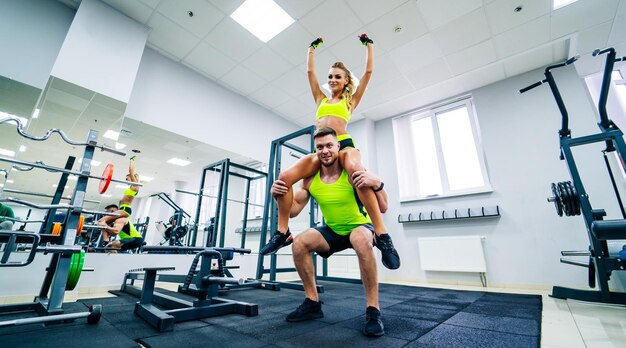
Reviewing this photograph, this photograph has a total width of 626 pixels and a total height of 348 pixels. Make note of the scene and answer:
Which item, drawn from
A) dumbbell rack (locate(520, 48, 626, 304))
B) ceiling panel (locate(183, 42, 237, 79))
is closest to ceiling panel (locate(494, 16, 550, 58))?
dumbbell rack (locate(520, 48, 626, 304))

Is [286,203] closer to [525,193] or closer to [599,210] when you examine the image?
[599,210]

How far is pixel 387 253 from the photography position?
4.36ft

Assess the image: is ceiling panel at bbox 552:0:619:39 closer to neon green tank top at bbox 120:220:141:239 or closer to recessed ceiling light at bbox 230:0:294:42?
recessed ceiling light at bbox 230:0:294:42

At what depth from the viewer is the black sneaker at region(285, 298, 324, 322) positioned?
1547 mm

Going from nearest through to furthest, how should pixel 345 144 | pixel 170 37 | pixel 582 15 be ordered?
pixel 345 144, pixel 582 15, pixel 170 37

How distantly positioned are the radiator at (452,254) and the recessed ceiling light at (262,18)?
13.0 ft

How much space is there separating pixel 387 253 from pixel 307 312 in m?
0.66

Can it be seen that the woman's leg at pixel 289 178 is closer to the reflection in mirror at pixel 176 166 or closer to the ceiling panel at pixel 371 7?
the reflection in mirror at pixel 176 166

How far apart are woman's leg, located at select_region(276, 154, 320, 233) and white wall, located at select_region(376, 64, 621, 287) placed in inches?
138

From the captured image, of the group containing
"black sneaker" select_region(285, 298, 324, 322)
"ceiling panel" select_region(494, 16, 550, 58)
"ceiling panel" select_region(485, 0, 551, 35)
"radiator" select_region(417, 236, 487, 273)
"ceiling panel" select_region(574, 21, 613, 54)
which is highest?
"ceiling panel" select_region(485, 0, 551, 35)

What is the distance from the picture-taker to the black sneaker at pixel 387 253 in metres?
1.29

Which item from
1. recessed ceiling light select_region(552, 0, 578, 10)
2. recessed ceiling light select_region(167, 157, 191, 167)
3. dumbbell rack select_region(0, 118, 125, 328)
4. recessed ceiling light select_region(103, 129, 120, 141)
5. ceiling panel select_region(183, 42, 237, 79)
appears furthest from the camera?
recessed ceiling light select_region(167, 157, 191, 167)

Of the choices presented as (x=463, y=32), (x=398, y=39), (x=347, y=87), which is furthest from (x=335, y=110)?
(x=463, y=32)

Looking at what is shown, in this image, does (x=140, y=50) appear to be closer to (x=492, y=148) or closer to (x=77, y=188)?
(x=77, y=188)
